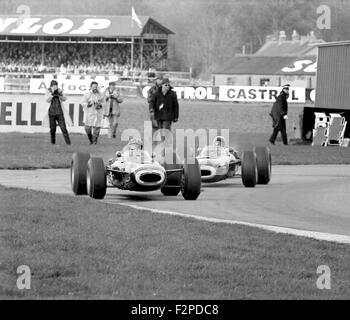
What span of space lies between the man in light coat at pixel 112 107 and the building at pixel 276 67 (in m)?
53.3

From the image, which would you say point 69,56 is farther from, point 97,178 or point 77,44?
point 97,178

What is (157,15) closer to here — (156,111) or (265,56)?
(265,56)

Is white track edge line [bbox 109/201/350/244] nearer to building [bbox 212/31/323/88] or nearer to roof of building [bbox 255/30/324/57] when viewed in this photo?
building [bbox 212/31/323/88]

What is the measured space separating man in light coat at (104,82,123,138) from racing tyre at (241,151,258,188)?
44.6 ft

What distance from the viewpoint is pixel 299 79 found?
3531 inches

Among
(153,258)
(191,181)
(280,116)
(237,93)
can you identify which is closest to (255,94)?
(237,93)

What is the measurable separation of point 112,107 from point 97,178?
53.5 ft

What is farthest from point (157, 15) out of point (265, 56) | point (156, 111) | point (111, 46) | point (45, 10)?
point (156, 111)

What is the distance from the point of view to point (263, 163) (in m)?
18.3

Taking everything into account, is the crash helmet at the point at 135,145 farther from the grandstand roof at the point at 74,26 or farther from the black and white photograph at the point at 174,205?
the grandstand roof at the point at 74,26

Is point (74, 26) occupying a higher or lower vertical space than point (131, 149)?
higher

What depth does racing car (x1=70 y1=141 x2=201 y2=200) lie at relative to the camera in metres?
15.3
